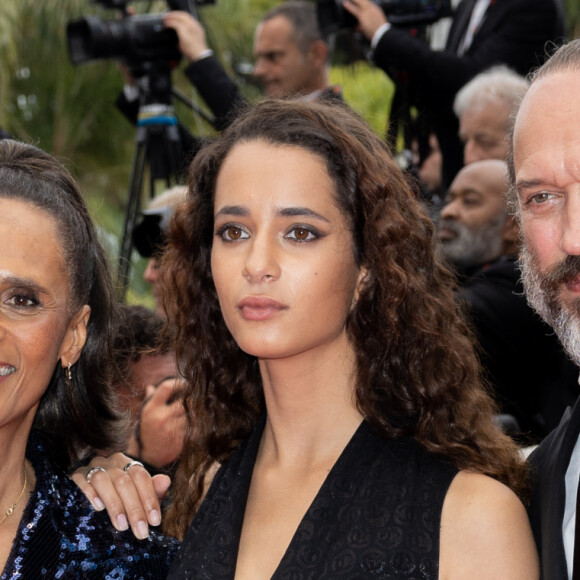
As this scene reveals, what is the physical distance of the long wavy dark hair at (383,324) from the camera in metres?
2.46

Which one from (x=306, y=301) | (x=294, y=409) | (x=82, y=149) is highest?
(x=306, y=301)

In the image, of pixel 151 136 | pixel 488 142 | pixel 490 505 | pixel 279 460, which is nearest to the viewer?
pixel 490 505

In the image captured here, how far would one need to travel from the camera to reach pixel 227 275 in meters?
2.49

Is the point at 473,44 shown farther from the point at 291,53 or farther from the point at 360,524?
the point at 360,524

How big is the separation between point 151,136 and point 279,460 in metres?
A: 2.62

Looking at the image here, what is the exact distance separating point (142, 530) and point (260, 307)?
61 centimetres

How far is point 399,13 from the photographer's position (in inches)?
192

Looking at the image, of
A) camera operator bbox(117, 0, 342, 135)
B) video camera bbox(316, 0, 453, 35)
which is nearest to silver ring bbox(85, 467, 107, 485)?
camera operator bbox(117, 0, 342, 135)

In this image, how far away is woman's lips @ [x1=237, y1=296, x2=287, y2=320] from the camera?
2.41 meters

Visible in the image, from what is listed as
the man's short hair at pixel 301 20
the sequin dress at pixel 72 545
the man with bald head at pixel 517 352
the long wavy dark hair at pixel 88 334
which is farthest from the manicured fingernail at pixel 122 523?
the man's short hair at pixel 301 20

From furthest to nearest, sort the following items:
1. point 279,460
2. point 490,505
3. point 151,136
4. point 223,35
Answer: point 223,35 → point 151,136 → point 279,460 → point 490,505

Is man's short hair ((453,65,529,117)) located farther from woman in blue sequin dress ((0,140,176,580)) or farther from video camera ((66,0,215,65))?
woman in blue sequin dress ((0,140,176,580))

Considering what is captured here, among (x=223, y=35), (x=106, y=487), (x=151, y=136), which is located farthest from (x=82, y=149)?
(x=106, y=487)

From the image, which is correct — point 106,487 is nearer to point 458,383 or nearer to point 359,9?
point 458,383
